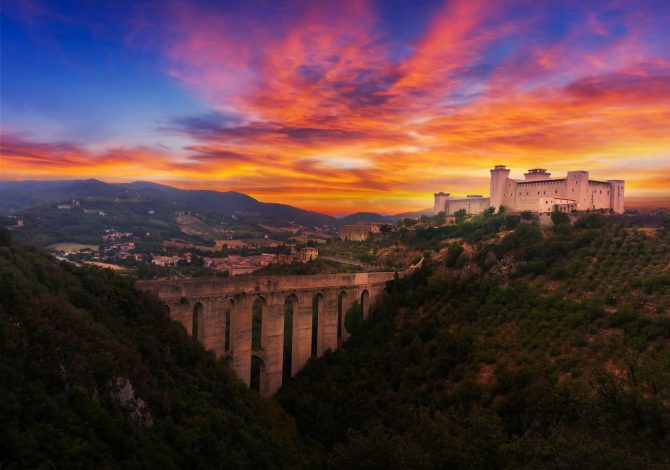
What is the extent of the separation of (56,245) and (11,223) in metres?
8.47

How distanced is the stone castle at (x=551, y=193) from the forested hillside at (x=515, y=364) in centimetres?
936

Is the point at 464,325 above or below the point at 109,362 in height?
below

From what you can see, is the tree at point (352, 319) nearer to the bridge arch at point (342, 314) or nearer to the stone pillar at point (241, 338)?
the bridge arch at point (342, 314)

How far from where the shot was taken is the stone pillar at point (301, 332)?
30.0 metres

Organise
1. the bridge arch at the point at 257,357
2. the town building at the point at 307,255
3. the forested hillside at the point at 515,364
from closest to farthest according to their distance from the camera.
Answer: the forested hillside at the point at 515,364 → the bridge arch at the point at 257,357 → the town building at the point at 307,255

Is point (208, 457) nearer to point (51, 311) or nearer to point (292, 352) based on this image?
point (51, 311)

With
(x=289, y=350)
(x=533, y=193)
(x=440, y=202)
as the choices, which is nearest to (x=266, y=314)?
(x=289, y=350)

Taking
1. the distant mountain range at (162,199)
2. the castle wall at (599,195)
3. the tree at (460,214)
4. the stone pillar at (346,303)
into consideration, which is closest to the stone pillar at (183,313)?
the stone pillar at (346,303)

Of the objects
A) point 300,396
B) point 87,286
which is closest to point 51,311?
point 87,286

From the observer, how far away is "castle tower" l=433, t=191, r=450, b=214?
220ft

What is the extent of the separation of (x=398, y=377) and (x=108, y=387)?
52.7 ft

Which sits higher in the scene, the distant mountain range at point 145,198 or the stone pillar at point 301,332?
the distant mountain range at point 145,198

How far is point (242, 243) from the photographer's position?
290 feet

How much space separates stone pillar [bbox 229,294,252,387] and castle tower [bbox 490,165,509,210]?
36187 mm
